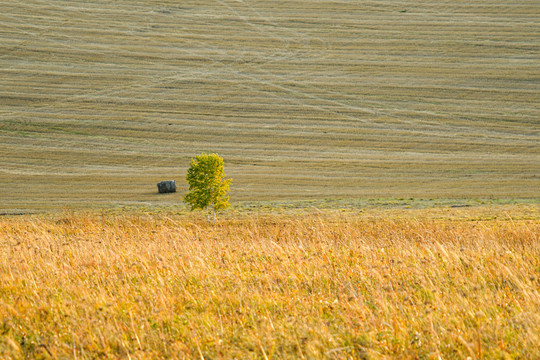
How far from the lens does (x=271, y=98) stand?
68.4 m

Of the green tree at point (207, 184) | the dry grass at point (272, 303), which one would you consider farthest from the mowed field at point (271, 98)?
the dry grass at point (272, 303)

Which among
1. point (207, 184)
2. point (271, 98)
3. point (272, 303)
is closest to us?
point (272, 303)

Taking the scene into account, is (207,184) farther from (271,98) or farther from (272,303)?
(271,98)

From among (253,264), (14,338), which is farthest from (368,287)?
(14,338)

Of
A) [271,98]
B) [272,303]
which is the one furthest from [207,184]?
[271,98]

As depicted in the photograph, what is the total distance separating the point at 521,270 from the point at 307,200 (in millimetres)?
28050

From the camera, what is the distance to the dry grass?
4.18 meters

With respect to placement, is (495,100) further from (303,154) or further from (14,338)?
(14,338)

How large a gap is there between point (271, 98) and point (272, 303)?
211 feet

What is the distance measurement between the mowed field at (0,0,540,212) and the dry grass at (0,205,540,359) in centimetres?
2871

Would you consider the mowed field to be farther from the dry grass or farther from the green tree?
the dry grass

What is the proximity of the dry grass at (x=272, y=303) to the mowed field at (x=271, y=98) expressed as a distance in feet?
94.2

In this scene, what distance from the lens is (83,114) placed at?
2491 inches

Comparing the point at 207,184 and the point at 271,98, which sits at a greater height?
the point at 271,98
